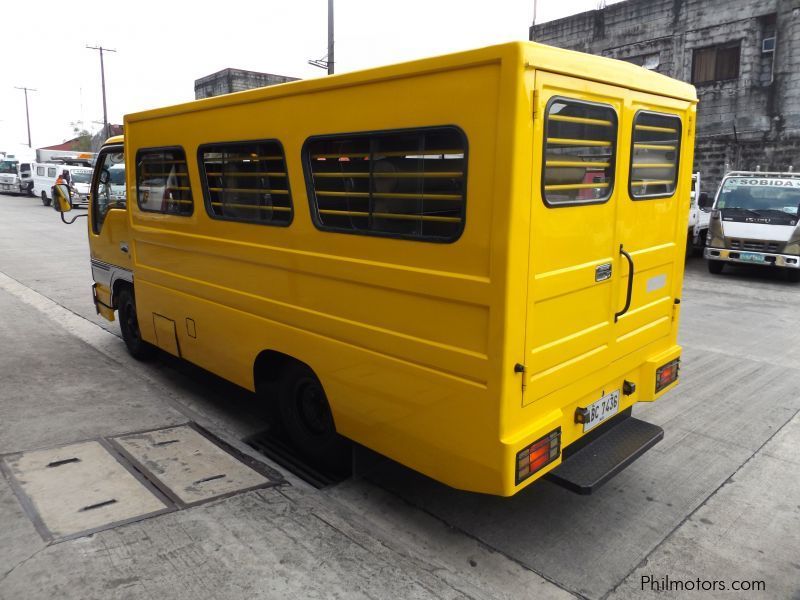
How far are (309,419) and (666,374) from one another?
2421 mm

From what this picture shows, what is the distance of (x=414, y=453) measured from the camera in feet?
10.8

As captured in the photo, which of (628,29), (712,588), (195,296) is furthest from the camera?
(628,29)

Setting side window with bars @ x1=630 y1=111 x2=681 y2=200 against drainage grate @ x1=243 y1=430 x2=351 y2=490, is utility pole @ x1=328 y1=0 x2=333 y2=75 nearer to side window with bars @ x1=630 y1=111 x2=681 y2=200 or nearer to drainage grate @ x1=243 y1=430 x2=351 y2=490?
drainage grate @ x1=243 y1=430 x2=351 y2=490

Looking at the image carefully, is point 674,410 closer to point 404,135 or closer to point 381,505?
point 381,505

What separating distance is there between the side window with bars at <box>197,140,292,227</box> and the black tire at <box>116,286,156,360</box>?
7.53 feet

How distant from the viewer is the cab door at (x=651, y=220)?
11.5ft

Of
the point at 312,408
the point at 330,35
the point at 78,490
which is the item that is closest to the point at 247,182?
the point at 312,408

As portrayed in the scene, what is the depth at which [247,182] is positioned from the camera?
417 centimetres

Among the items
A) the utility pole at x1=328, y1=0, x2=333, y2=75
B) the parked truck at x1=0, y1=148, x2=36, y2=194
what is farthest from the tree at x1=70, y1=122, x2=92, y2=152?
the utility pole at x1=328, y1=0, x2=333, y2=75

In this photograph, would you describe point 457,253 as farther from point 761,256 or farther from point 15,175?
point 15,175

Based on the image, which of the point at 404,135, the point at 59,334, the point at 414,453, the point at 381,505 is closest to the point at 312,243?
the point at 404,135

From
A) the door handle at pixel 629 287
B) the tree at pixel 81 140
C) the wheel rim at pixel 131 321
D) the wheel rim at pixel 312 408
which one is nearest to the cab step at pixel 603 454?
the door handle at pixel 629 287

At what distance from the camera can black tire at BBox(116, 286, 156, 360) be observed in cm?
632

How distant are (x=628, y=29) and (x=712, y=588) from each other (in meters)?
18.6
